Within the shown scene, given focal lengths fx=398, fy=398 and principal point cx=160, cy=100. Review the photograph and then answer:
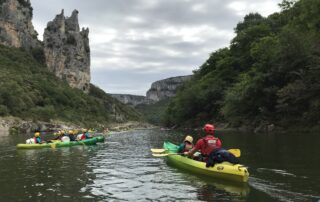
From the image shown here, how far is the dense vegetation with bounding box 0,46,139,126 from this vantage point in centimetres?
7481

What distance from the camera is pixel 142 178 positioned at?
14.8 meters

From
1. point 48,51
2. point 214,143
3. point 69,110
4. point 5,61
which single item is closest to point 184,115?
point 69,110

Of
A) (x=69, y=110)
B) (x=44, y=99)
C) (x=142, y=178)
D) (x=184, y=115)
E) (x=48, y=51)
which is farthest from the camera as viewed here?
(x=48, y=51)

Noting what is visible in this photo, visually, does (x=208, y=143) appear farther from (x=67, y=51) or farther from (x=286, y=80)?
(x=67, y=51)

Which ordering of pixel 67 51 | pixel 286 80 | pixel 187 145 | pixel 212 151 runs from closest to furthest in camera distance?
1. pixel 212 151
2. pixel 187 145
3. pixel 286 80
4. pixel 67 51

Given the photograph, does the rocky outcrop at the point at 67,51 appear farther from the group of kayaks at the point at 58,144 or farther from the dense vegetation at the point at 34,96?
the group of kayaks at the point at 58,144

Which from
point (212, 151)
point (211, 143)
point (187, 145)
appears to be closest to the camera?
point (212, 151)

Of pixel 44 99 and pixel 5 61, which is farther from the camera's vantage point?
pixel 5 61

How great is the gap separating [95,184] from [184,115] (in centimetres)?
Answer: 6978

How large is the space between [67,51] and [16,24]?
28.1m

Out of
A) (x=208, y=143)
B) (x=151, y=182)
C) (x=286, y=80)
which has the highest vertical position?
(x=286, y=80)

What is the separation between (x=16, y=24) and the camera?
13162 centimetres

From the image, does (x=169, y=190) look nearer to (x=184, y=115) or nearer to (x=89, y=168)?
(x=89, y=168)

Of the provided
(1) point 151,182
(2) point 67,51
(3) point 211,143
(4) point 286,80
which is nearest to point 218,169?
(3) point 211,143
